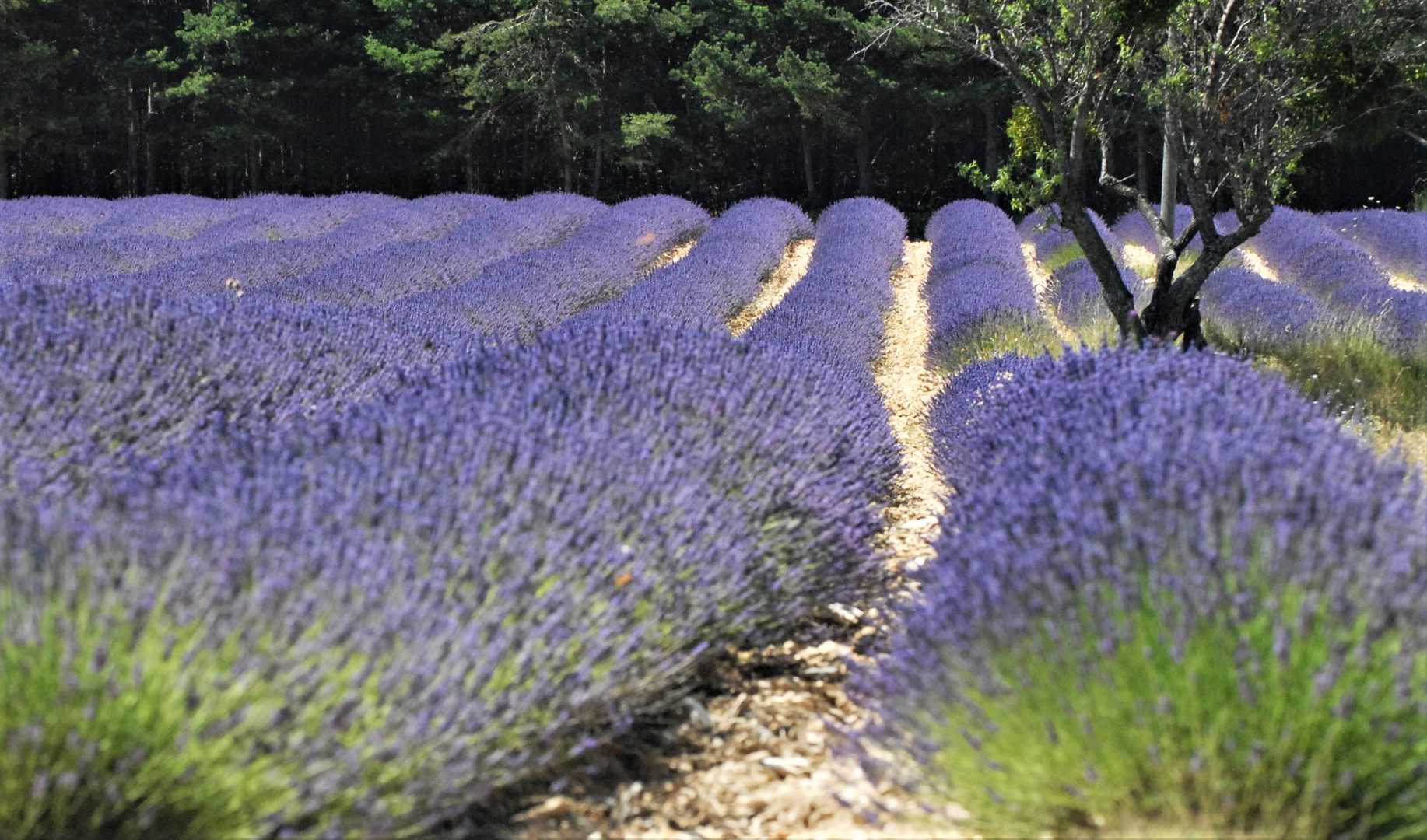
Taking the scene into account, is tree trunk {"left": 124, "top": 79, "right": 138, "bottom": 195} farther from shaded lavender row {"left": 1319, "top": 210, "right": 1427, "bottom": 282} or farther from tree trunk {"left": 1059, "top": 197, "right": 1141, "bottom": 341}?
tree trunk {"left": 1059, "top": 197, "right": 1141, "bottom": 341}

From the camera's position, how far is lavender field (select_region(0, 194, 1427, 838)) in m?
1.62

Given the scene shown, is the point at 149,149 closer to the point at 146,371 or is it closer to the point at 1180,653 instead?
the point at 146,371

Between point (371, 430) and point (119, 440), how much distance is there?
796 millimetres

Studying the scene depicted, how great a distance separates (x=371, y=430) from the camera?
8.60ft

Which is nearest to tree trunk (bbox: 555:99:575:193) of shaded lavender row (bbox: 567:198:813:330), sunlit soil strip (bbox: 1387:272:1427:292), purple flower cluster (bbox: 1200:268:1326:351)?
shaded lavender row (bbox: 567:198:813:330)

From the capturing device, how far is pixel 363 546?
1971mm

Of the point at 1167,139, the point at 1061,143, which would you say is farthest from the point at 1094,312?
the point at 1061,143

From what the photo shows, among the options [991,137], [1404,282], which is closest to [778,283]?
[1404,282]

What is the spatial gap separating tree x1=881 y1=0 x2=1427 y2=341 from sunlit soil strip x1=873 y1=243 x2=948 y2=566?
1.10 metres

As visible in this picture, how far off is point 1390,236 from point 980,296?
20.6 ft

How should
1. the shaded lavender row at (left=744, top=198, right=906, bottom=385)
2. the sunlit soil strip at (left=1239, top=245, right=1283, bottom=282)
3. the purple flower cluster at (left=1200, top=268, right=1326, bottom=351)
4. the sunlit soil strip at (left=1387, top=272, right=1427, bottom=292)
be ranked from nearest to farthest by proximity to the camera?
1. the shaded lavender row at (left=744, top=198, right=906, bottom=385)
2. the purple flower cluster at (left=1200, top=268, right=1326, bottom=351)
3. the sunlit soil strip at (left=1387, top=272, right=1427, bottom=292)
4. the sunlit soil strip at (left=1239, top=245, right=1283, bottom=282)

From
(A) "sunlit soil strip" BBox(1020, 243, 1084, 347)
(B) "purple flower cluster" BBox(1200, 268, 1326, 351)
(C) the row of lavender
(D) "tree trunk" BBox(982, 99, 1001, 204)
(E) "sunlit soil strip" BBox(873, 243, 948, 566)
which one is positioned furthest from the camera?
(D) "tree trunk" BBox(982, 99, 1001, 204)

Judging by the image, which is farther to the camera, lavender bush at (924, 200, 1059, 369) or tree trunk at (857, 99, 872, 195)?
tree trunk at (857, 99, 872, 195)

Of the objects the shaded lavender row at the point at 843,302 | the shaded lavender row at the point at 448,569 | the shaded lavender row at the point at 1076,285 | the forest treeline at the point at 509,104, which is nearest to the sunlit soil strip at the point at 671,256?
the shaded lavender row at the point at 843,302
